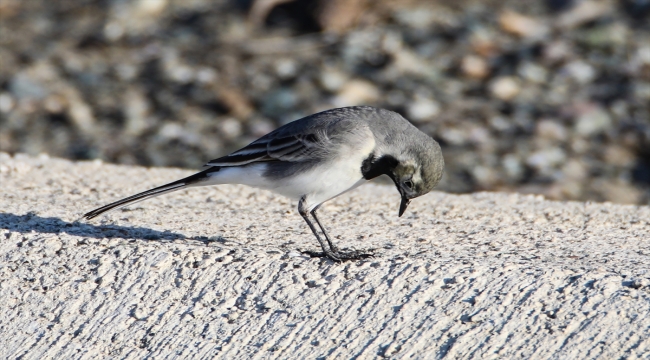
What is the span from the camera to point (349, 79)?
941 centimetres

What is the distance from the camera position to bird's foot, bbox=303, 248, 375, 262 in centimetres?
417

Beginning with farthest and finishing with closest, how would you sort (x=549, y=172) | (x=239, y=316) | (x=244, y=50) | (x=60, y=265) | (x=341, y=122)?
(x=244, y=50), (x=549, y=172), (x=341, y=122), (x=60, y=265), (x=239, y=316)

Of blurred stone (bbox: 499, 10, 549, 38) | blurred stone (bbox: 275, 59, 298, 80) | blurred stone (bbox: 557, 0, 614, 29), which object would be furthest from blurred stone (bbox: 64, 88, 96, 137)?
blurred stone (bbox: 557, 0, 614, 29)

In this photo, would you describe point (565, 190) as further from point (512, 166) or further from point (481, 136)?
point (481, 136)

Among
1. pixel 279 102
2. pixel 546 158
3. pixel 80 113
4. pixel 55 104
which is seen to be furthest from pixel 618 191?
pixel 55 104

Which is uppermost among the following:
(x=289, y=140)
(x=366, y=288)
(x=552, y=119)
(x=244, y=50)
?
(x=244, y=50)

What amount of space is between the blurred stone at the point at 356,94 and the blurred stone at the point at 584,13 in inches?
105

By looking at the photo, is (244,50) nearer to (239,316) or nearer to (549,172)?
(549,172)

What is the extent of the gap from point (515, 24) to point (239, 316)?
24.2 ft

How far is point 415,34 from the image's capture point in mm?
10148

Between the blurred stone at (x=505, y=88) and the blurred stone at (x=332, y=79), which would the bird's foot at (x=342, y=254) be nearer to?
the blurred stone at (x=332, y=79)

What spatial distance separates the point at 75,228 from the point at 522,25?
7028mm

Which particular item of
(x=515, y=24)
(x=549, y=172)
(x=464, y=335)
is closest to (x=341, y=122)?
(x=464, y=335)

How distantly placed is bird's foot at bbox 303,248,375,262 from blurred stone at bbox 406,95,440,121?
460 cm
